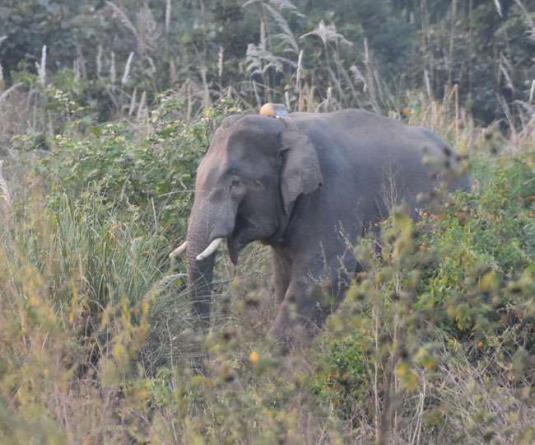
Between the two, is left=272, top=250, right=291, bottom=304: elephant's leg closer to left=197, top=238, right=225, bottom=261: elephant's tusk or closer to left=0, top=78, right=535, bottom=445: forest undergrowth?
left=0, top=78, right=535, bottom=445: forest undergrowth

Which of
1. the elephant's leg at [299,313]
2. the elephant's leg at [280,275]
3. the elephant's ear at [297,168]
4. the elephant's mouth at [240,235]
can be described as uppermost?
the elephant's ear at [297,168]

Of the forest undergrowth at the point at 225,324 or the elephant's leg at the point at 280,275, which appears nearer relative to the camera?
the forest undergrowth at the point at 225,324

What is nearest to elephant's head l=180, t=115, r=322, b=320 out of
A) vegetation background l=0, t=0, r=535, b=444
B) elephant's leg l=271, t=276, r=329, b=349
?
vegetation background l=0, t=0, r=535, b=444

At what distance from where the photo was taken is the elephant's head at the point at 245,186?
8.16 meters

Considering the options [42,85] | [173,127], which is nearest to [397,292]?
[173,127]

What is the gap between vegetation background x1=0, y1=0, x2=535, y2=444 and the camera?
537cm

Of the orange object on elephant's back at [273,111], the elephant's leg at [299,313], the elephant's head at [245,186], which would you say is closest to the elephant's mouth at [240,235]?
the elephant's head at [245,186]

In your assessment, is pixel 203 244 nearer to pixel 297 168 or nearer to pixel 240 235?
pixel 240 235

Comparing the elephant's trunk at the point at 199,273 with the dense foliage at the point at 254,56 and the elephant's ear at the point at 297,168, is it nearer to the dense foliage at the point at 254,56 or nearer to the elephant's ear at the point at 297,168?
the elephant's ear at the point at 297,168

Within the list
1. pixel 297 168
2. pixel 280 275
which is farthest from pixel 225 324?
pixel 297 168

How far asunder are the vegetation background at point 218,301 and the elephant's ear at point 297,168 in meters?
0.68

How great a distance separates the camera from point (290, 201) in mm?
8367

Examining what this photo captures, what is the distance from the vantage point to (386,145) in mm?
9203

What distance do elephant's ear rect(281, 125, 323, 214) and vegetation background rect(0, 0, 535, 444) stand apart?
0.68m
